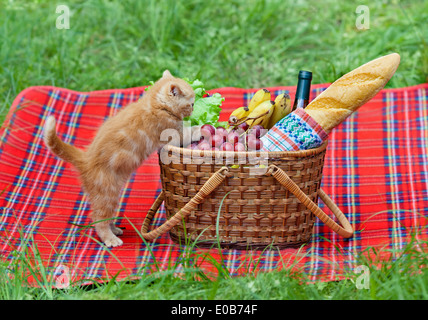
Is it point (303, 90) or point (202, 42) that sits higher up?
point (202, 42)

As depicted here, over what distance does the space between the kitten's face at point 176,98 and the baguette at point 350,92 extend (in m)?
0.60

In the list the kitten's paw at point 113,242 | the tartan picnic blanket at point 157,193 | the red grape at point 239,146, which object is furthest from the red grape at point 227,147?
the kitten's paw at point 113,242

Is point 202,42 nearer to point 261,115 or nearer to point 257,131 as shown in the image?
point 261,115

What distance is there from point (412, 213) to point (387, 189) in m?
0.28

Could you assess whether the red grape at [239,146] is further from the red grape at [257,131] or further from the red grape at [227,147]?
the red grape at [257,131]

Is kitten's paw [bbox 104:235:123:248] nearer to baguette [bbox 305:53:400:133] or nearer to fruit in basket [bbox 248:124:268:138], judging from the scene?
fruit in basket [bbox 248:124:268:138]

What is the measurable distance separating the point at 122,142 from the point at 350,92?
1.15 metres

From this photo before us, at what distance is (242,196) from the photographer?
2674 millimetres

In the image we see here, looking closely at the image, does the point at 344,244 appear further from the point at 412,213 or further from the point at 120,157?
the point at 120,157

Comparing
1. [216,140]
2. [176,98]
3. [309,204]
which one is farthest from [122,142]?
[309,204]

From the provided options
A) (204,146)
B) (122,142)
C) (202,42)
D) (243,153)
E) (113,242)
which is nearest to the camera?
(243,153)
